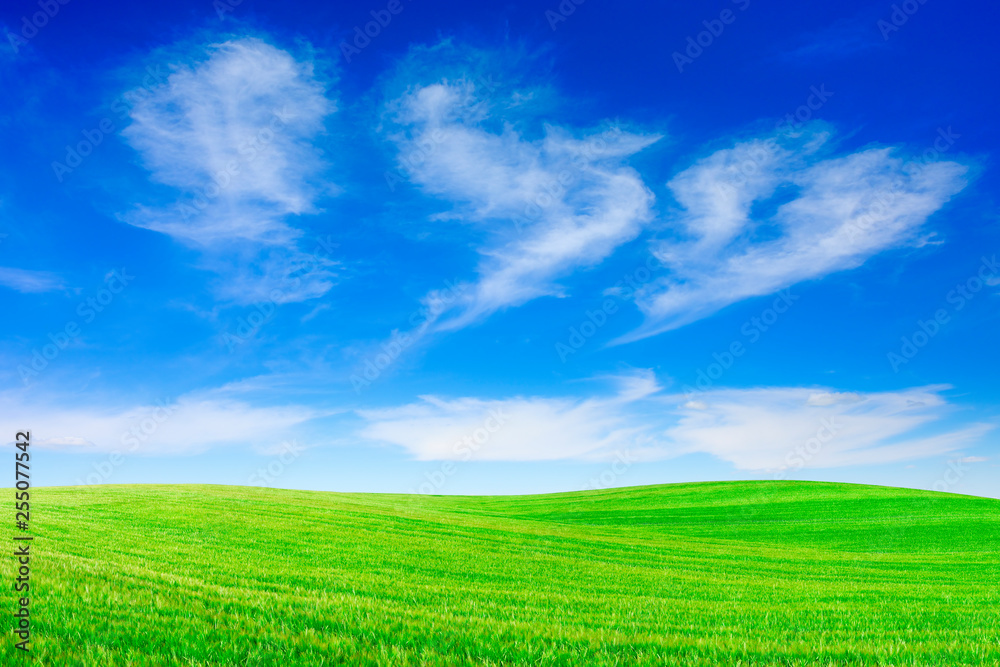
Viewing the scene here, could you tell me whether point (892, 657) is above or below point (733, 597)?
above

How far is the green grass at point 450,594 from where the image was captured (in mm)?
6734

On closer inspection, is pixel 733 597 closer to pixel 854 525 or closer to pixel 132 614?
pixel 132 614

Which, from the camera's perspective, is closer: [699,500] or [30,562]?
[30,562]

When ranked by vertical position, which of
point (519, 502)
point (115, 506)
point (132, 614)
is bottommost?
point (519, 502)

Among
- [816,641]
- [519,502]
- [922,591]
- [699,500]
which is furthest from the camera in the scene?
[519,502]

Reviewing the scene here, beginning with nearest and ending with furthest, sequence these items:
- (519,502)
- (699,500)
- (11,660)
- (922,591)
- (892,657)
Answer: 1. (11,660)
2. (892,657)
3. (922,591)
4. (699,500)
5. (519,502)

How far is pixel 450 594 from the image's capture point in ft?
41.8

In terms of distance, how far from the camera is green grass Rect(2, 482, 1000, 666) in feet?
22.1

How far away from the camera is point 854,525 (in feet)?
169

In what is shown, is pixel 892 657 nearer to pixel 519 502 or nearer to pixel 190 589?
pixel 190 589

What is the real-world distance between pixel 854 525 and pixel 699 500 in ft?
63.9

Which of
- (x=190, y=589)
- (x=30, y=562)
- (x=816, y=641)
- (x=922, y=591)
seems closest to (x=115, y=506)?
(x=30, y=562)

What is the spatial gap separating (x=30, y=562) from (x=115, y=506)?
24769 millimetres

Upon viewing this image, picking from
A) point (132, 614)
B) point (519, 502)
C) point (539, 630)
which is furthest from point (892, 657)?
point (519, 502)
